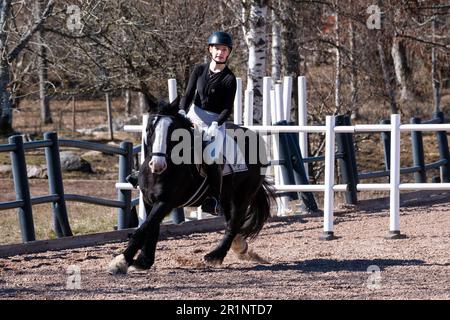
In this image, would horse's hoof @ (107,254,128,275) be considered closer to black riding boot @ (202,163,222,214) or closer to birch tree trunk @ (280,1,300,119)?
black riding boot @ (202,163,222,214)

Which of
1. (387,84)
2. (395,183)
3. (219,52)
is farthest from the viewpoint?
(387,84)

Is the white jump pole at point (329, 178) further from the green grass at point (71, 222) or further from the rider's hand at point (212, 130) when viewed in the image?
the green grass at point (71, 222)

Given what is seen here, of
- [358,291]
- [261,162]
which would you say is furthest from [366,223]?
[358,291]

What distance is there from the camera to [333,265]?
10.3 m

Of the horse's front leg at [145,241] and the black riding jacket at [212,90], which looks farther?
the black riding jacket at [212,90]

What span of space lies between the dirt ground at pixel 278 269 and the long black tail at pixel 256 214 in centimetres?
32

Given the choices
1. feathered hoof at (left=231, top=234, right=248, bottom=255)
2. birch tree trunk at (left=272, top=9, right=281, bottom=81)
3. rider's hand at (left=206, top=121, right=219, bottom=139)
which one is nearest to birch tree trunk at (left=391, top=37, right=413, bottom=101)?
birch tree trunk at (left=272, top=9, right=281, bottom=81)

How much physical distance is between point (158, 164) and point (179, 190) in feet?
2.15

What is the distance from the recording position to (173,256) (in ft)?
36.0

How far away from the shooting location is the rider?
33.3 ft

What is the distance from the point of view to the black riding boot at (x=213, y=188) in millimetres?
10219

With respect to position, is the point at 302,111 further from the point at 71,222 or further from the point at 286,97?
the point at 71,222

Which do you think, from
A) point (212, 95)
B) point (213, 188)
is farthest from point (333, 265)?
point (212, 95)

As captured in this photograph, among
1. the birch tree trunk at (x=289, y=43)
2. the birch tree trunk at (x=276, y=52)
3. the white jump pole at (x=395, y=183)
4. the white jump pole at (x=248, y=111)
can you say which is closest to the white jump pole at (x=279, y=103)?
the white jump pole at (x=248, y=111)
